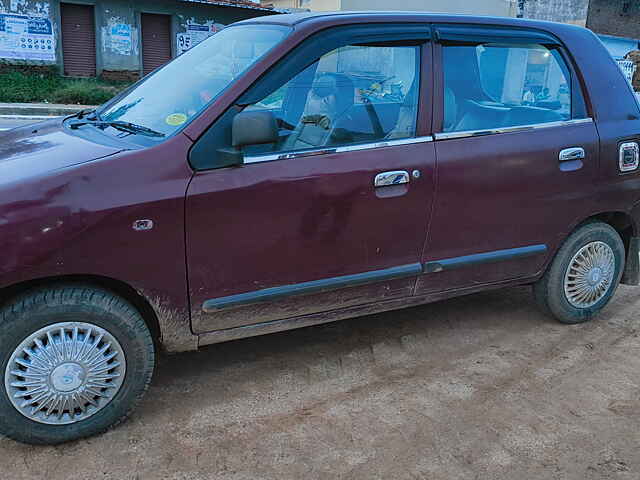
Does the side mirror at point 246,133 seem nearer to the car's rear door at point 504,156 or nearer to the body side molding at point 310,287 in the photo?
the body side molding at point 310,287

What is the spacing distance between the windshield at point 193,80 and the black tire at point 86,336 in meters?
0.88

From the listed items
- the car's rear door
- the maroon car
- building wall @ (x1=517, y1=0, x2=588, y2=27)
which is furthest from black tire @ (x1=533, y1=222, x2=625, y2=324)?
building wall @ (x1=517, y1=0, x2=588, y2=27)

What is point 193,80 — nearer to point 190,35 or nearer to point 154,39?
point 154,39

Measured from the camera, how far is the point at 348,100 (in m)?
3.39

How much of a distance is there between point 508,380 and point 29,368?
8.10ft

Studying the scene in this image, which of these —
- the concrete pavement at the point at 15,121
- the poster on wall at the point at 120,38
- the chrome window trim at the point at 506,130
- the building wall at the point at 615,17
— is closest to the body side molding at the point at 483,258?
the chrome window trim at the point at 506,130

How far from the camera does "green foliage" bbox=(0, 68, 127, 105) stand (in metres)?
18.8

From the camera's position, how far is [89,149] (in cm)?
296

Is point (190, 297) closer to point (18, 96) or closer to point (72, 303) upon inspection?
point (72, 303)

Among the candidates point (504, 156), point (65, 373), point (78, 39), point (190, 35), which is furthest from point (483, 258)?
point (190, 35)

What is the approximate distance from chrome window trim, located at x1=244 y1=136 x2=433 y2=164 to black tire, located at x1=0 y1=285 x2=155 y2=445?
0.91 metres

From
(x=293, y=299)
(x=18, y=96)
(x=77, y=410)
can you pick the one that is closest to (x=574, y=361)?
(x=293, y=299)

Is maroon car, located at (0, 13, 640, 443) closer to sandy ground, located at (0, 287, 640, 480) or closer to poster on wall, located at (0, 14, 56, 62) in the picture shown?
sandy ground, located at (0, 287, 640, 480)

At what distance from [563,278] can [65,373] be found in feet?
10.2
